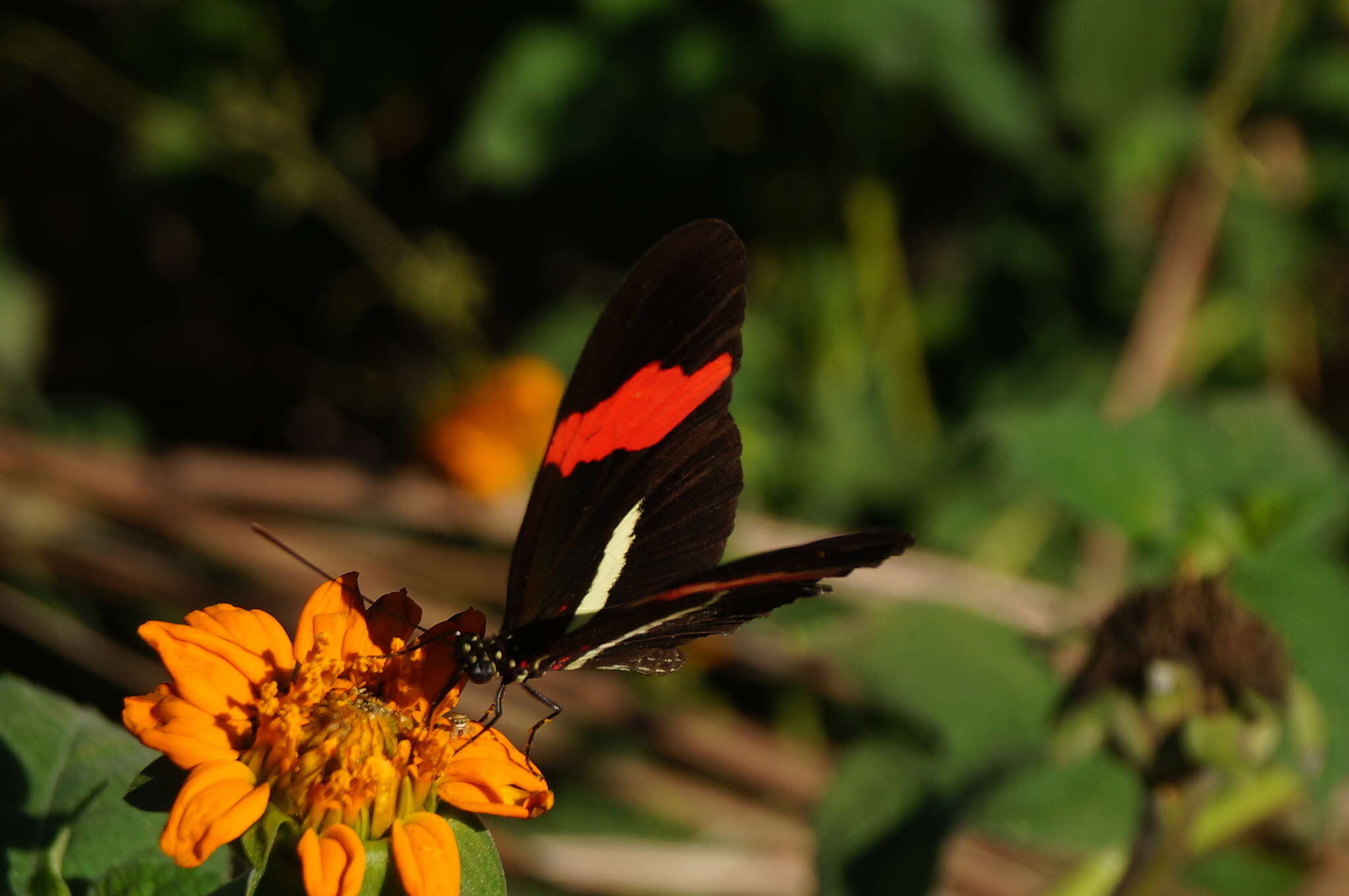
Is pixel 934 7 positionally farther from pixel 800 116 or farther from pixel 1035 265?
pixel 1035 265

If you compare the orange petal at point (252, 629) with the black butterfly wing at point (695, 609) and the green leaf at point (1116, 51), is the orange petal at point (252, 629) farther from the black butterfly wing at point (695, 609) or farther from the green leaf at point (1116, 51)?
the green leaf at point (1116, 51)

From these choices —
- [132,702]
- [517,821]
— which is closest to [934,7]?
[517,821]

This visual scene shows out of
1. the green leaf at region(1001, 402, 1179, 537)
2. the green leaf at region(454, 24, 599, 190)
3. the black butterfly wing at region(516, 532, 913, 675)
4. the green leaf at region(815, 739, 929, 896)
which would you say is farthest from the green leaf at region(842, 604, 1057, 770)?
the green leaf at region(454, 24, 599, 190)

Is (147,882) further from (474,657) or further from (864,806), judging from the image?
(864,806)

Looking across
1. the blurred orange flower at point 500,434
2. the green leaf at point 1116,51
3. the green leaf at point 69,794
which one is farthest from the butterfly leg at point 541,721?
the green leaf at point 1116,51

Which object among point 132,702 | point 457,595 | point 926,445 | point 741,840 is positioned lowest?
point 132,702

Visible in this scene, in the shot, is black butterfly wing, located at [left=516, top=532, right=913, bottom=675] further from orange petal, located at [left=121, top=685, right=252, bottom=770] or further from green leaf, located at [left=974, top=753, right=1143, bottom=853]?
green leaf, located at [left=974, top=753, right=1143, bottom=853]

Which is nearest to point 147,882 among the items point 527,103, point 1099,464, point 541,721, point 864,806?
point 541,721
